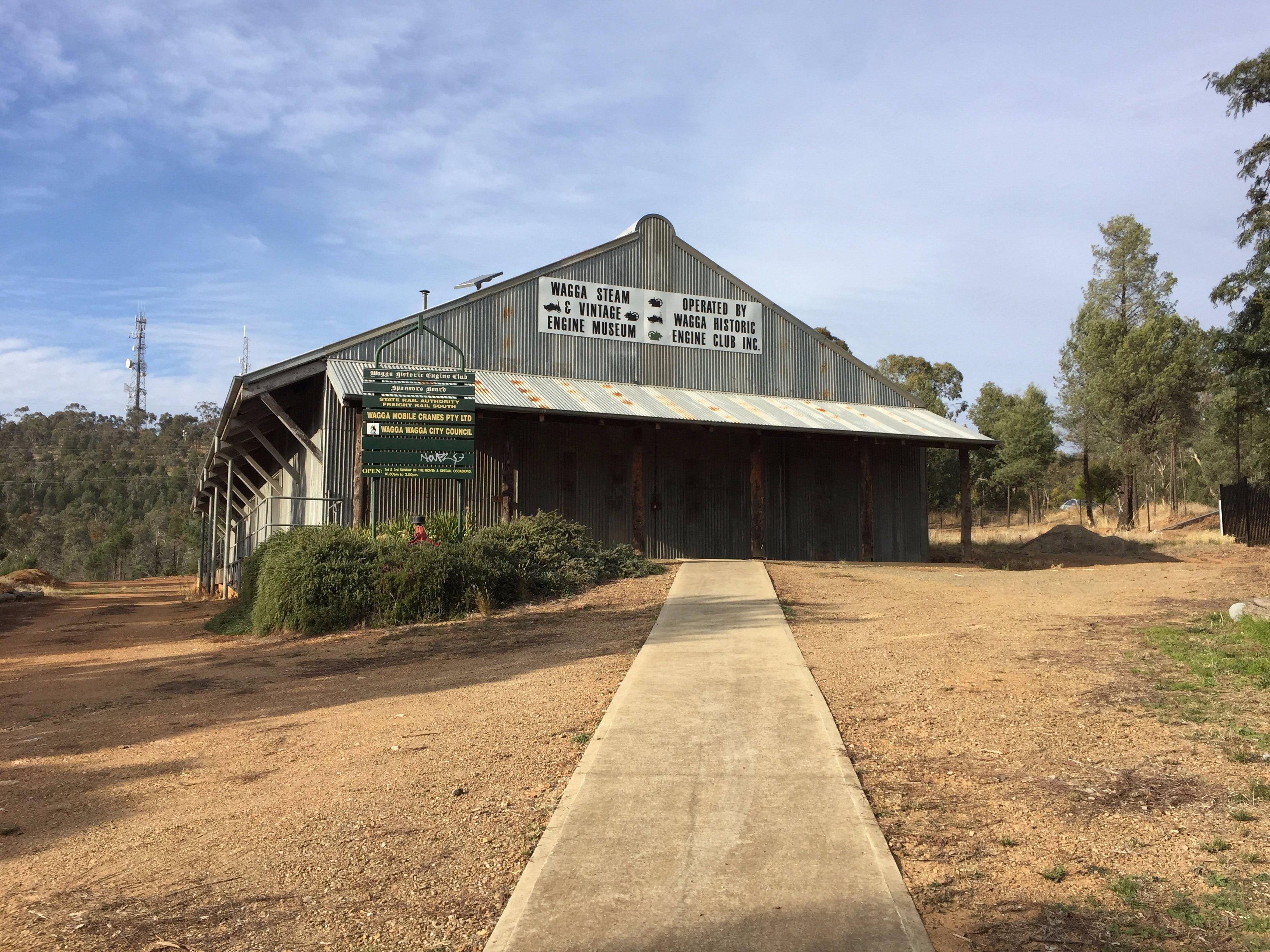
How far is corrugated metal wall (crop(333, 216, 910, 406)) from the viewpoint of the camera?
2106 centimetres

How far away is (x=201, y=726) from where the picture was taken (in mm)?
7602

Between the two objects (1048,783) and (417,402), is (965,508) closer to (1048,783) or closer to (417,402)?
(417,402)

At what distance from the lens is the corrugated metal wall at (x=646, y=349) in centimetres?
2106

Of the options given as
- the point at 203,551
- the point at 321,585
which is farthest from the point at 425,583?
the point at 203,551

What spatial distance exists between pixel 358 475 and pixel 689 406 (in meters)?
7.28

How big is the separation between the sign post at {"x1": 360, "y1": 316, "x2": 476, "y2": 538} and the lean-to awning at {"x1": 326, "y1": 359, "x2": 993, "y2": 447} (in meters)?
1.73

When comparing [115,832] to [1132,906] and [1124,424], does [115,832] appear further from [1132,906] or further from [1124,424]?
[1124,424]

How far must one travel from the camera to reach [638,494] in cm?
1958

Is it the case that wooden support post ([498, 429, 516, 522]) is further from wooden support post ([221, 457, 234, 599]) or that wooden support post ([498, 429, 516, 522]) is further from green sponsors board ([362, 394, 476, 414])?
wooden support post ([221, 457, 234, 599])

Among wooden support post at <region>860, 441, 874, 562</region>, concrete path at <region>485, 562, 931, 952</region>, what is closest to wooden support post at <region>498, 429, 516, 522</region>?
wooden support post at <region>860, 441, 874, 562</region>

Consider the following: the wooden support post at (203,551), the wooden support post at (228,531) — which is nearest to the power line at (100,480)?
the wooden support post at (203,551)

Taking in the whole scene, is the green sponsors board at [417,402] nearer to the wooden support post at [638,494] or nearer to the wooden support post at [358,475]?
the wooden support post at [358,475]

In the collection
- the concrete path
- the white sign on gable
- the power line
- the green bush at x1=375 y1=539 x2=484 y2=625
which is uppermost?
the white sign on gable

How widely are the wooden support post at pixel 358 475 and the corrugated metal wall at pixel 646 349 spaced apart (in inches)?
76.7
